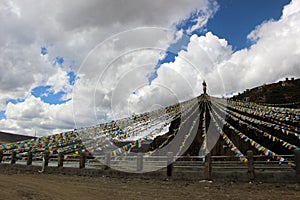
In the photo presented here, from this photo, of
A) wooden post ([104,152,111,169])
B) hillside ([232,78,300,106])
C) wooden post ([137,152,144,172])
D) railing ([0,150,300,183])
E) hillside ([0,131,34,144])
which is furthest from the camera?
hillside ([0,131,34,144])

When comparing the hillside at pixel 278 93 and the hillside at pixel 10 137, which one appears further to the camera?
the hillside at pixel 10 137

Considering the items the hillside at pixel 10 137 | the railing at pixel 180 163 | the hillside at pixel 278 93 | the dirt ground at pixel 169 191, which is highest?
the hillside at pixel 278 93

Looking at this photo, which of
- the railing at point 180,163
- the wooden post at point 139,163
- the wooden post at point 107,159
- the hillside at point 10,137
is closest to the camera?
the railing at point 180,163

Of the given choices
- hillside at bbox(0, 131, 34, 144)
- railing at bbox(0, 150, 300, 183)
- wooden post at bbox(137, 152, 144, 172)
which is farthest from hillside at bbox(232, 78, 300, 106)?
hillside at bbox(0, 131, 34, 144)

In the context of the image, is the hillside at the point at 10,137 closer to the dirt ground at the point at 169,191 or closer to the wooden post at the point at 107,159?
the wooden post at the point at 107,159

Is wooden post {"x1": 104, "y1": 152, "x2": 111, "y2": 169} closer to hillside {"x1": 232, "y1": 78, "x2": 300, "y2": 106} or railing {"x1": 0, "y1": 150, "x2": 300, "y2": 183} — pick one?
railing {"x1": 0, "y1": 150, "x2": 300, "y2": 183}

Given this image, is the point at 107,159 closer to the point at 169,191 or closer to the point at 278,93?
the point at 169,191

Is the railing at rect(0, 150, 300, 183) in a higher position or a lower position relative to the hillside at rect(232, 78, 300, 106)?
lower

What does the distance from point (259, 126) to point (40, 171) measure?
17.5 metres

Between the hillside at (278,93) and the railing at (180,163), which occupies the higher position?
the hillside at (278,93)

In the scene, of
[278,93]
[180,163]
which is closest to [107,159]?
[180,163]

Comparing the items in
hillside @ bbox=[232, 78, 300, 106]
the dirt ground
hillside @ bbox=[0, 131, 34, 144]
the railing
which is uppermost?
hillside @ bbox=[232, 78, 300, 106]

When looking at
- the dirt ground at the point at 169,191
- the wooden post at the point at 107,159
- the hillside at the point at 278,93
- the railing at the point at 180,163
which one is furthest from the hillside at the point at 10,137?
the dirt ground at the point at 169,191

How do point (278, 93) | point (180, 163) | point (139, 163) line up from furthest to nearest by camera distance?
point (278, 93), point (180, 163), point (139, 163)
